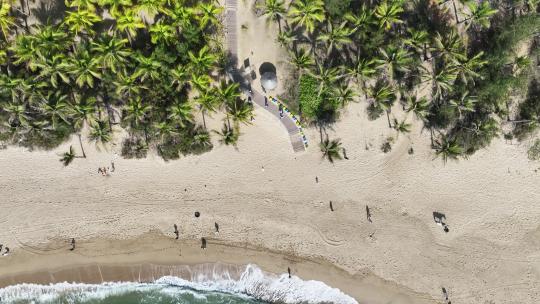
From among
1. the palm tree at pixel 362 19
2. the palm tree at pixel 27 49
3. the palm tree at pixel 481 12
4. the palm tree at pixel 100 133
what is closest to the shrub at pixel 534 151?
the palm tree at pixel 481 12

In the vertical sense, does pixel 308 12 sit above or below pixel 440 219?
above

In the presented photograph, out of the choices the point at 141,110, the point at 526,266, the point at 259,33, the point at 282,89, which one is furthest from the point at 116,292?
the point at 526,266

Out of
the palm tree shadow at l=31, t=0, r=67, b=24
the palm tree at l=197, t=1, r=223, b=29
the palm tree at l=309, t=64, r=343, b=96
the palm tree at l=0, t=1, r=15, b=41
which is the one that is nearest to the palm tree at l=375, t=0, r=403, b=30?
the palm tree at l=309, t=64, r=343, b=96

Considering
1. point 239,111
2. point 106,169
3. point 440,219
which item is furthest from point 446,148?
point 106,169

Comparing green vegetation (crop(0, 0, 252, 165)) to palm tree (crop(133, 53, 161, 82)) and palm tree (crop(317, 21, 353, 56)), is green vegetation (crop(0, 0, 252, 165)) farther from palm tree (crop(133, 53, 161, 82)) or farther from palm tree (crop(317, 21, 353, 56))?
palm tree (crop(317, 21, 353, 56))

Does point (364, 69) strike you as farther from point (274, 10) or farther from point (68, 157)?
point (68, 157)

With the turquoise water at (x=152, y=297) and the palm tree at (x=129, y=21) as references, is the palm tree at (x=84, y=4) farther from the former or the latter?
the turquoise water at (x=152, y=297)

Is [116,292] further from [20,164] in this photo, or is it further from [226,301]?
[20,164]
